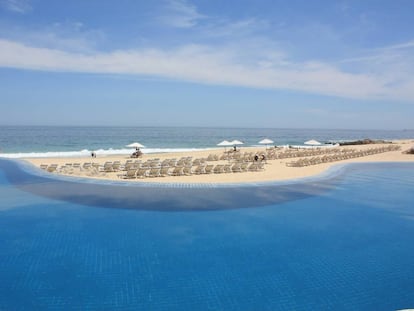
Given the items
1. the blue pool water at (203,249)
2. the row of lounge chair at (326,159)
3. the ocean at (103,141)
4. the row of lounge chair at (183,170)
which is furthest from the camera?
the ocean at (103,141)

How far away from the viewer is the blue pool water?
4645 millimetres

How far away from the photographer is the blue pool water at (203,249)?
4645 millimetres

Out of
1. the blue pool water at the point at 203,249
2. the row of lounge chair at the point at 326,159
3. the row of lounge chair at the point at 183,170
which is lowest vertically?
the blue pool water at the point at 203,249

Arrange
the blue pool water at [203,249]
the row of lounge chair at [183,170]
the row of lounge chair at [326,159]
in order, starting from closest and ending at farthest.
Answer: the blue pool water at [203,249] → the row of lounge chair at [183,170] → the row of lounge chair at [326,159]

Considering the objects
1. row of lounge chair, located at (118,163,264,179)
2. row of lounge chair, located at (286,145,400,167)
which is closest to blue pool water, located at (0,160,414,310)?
row of lounge chair, located at (118,163,264,179)

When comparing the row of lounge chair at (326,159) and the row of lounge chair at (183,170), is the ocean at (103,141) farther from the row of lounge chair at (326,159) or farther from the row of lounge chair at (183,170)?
the row of lounge chair at (326,159)

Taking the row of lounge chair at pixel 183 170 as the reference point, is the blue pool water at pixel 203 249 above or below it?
below

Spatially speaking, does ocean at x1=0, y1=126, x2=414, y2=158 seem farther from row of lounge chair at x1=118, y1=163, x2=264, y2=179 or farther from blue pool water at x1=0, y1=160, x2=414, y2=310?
blue pool water at x1=0, y1=160, x2=414, y2=310

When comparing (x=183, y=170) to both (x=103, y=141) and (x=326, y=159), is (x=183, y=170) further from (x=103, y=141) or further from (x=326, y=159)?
(x=103, y=141)

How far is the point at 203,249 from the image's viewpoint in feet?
20.8

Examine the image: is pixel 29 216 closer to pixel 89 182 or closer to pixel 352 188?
pixel 89 182

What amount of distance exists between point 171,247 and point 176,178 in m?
7.01

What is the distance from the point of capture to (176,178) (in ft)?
43.8

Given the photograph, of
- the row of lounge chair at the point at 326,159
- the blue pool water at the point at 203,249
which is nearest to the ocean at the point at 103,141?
the row of lounge chair at the point at 326,159
